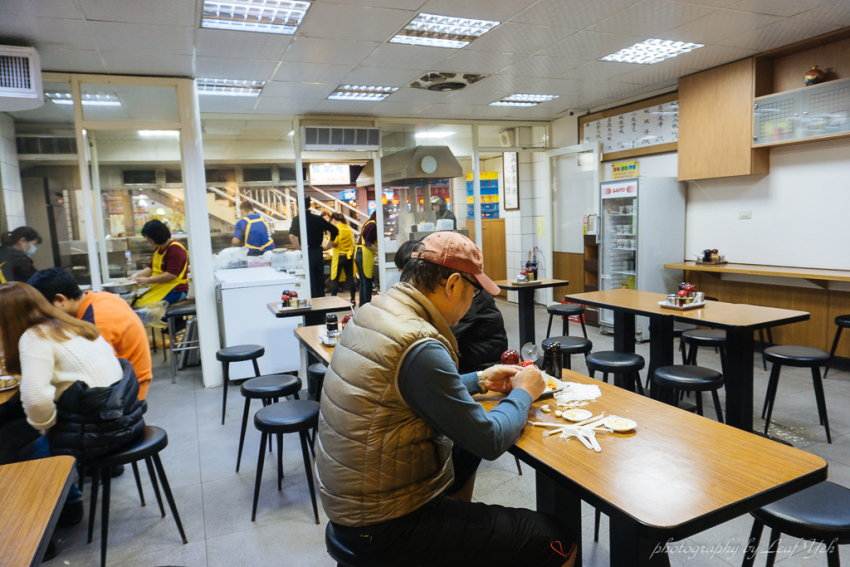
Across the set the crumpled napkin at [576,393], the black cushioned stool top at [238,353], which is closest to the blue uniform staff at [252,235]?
the black cushioned stool top at [238,353]

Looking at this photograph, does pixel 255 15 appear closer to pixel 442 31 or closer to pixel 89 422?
pixel 442 31

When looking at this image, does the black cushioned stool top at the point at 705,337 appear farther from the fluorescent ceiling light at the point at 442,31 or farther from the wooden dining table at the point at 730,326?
the fluorescent ceiling light at the point at 442,31

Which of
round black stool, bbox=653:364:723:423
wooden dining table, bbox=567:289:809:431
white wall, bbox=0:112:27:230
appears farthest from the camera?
white wall, bbox=0:112:27:230

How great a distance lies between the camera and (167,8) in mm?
3342

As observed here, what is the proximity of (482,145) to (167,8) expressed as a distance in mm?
5555

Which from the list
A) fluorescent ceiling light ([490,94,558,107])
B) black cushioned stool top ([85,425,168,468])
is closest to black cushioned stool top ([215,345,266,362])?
black cushioned stool top ([85,425,168,468])

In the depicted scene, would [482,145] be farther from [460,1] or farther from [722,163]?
[460,1]

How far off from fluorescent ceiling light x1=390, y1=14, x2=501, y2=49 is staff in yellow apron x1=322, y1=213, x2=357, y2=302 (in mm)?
4547

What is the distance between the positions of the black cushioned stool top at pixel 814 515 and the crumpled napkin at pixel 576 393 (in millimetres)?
593

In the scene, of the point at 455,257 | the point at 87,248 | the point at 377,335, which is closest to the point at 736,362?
the point at 455,257

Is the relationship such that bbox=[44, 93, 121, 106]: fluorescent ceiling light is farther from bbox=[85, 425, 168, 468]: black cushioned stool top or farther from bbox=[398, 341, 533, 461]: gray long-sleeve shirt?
bbox=[398, 341, 533, 461]: gray long-sleeve shirt

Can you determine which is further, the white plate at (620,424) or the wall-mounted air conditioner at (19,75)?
the wall-mounted air conditioner at (19,75)

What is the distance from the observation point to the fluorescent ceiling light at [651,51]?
473 centimetres

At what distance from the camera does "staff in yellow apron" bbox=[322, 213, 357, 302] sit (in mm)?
8609
